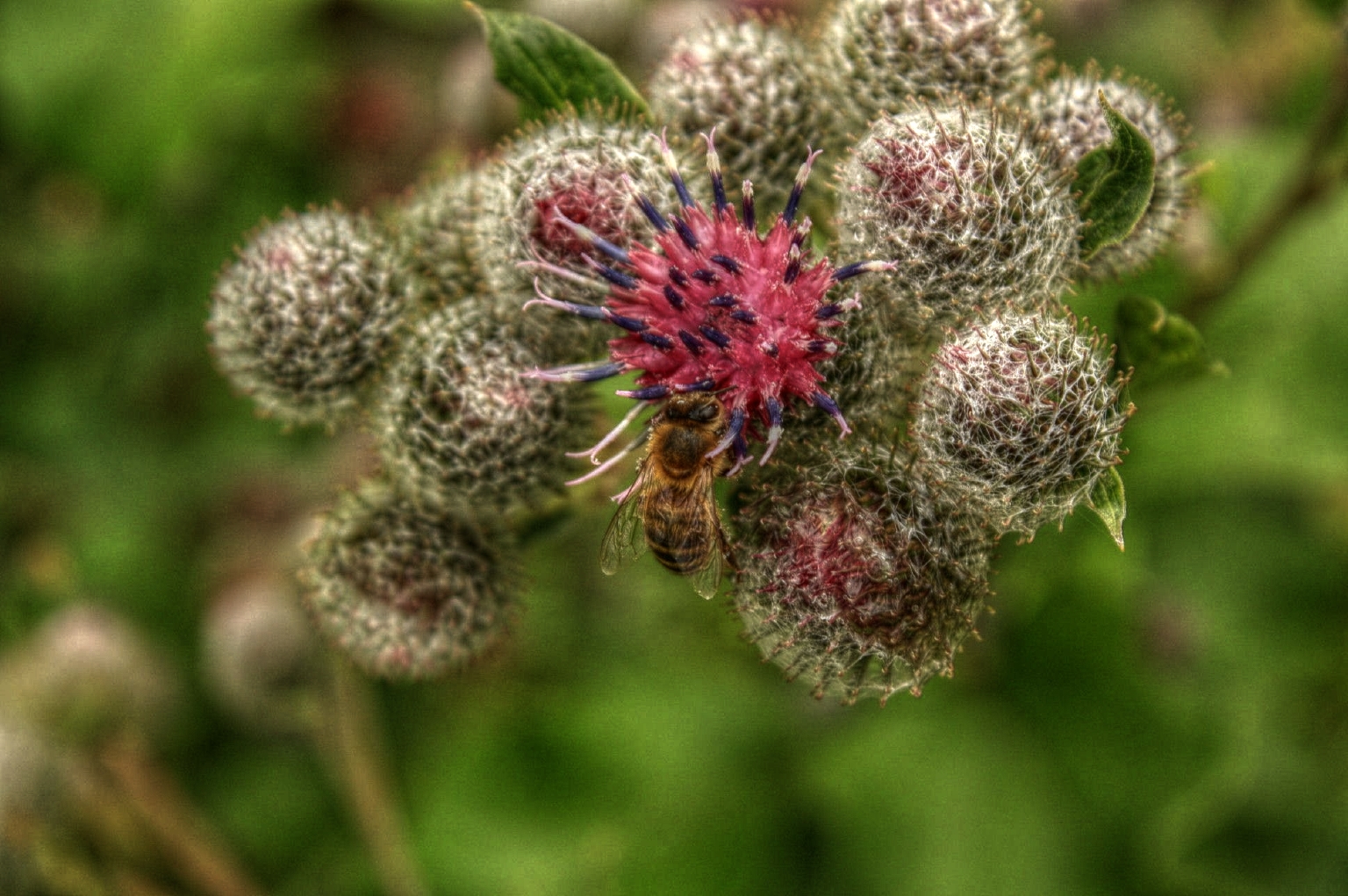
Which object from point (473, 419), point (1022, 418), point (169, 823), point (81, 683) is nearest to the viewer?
point (1022, 418)

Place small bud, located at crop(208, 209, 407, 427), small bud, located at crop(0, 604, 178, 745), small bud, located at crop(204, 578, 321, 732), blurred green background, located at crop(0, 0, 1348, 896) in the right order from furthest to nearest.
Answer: small bud, located at crop(204, 578, 321, 732), small bud, located at crop(0, 604, 178, 745), blurred green background, located at crop(0, 0, 1348, 896), small bud, located at crop(208, 209, 407, 427)

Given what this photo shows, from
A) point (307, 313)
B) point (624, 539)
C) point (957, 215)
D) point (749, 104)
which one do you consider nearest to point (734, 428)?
point (624, 539)

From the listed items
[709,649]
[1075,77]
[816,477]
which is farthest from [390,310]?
[709,649]

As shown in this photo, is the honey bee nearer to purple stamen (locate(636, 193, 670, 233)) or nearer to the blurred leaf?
purple stamen (locate(636, 193, 670, 233))

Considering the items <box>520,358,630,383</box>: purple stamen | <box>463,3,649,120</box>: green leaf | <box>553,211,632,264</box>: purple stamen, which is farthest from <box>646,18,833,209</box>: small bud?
<box>520,358,630,383</box>: purple stamen

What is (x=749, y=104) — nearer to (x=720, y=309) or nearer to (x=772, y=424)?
(x=720, y=309)

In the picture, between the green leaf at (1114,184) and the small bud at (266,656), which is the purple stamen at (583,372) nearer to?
the green leaf at (1114,184)

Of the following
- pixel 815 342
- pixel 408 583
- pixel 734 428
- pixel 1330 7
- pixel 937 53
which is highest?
pixel 1330 7
